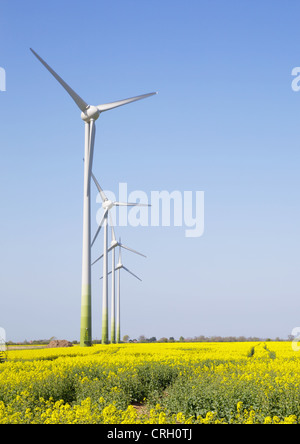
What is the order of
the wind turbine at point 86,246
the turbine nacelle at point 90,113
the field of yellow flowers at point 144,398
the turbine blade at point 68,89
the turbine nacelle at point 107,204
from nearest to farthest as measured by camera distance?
the field of yellow flowers at point 144,398 → the turbine blade at point 68,89 → the wind turbine at point 86,246 → the turbine nacelle at point 90,113 → the turbine nacelle at point 107,204

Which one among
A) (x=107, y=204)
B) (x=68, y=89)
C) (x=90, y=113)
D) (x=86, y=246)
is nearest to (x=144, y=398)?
(x=86, y=246)

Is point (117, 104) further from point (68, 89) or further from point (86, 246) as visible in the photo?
point (86, 246)

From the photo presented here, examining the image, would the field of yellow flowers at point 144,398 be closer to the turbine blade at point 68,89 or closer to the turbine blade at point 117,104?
the turbine blade at point 68,89

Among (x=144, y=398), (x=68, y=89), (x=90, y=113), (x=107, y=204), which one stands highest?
(x=68, y=89)

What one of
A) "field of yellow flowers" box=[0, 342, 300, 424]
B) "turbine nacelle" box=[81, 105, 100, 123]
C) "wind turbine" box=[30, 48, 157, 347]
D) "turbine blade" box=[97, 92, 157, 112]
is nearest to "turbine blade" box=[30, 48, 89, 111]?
"wind turbine" box=[30, 48, 157, 347]

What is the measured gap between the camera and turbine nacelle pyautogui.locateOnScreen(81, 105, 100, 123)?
4512 cm

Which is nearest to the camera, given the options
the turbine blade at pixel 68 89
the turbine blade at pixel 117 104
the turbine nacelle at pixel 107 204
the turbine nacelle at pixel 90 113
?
the turbine blade at pixel 68 89

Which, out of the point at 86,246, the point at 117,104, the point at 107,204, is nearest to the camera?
the point at 86,246

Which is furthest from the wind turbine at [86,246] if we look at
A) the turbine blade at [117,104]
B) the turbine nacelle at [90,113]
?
the turbine blade at [117,104]

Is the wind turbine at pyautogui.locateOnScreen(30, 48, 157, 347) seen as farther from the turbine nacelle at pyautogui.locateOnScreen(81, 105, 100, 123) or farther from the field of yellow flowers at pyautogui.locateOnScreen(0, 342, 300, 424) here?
the field of yellow flowers at pyautogui.locateOnScreen(0, 342, 300, 424)

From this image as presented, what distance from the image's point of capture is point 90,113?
148 ft

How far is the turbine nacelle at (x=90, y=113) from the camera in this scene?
45125 millimetres

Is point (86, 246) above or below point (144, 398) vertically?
above
